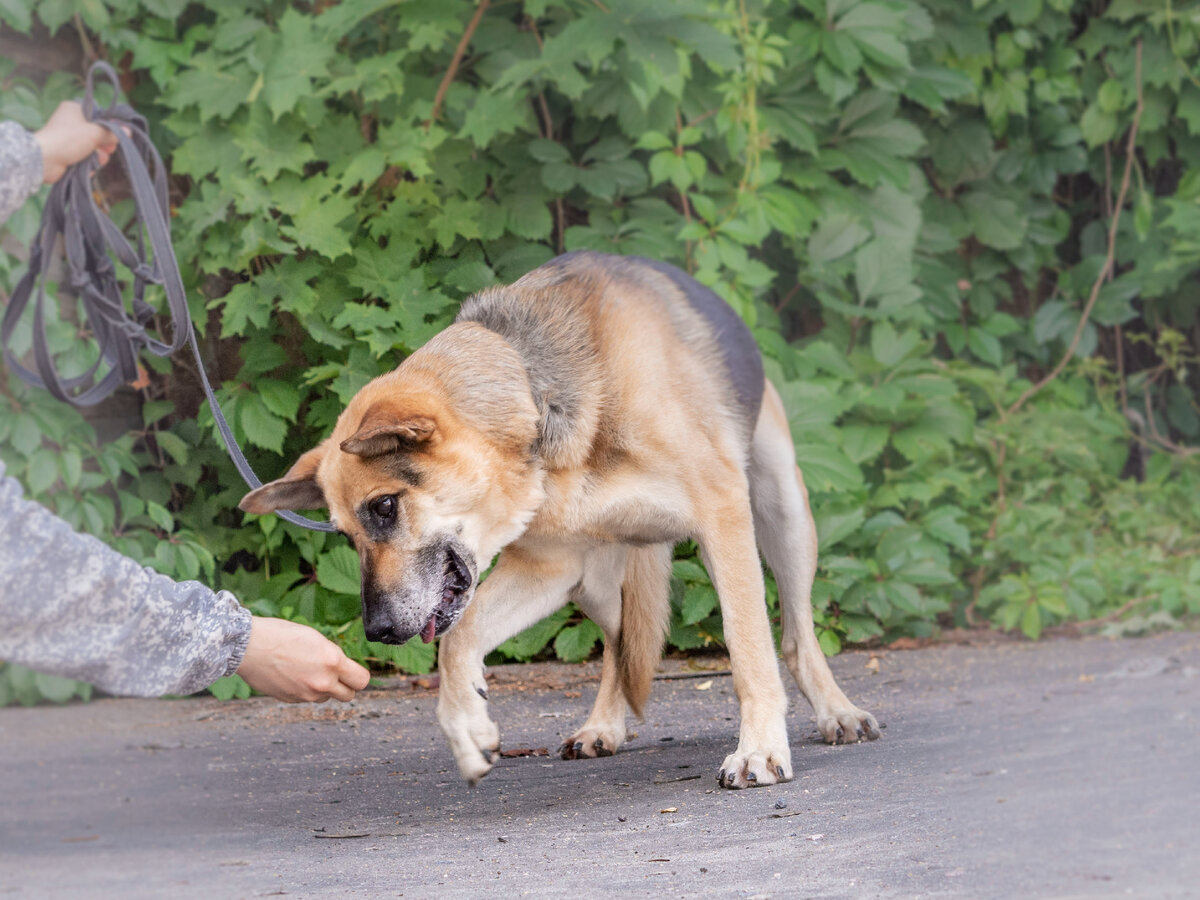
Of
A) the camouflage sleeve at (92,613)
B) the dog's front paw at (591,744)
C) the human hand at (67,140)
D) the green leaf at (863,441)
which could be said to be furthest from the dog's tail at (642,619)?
the human hand at (67,140)

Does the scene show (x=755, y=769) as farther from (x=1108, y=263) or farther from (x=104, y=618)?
(x=1108, y=263)

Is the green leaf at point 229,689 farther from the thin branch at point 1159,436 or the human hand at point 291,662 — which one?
the thin branch at point 1159,436

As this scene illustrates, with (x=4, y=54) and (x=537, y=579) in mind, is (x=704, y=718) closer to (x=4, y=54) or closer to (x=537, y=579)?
(x=537, y=579)

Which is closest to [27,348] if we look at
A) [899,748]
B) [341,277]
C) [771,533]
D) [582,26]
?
[341,277]

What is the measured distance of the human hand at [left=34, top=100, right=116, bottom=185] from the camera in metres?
3.61

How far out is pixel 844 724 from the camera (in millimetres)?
3566

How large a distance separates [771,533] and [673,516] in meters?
0.78

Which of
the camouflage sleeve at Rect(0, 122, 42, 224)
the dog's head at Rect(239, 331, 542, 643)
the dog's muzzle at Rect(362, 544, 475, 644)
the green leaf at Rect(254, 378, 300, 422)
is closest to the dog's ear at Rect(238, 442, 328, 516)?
the dog's head at Rect(239, 331, 542, 643)

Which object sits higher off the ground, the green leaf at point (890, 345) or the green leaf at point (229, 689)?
the green leaf at point (890, 345)

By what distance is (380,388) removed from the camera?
3162mm

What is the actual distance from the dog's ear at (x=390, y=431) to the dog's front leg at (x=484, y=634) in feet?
1.83

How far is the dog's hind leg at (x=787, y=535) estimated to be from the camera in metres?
3.72

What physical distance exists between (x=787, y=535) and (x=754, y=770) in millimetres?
1045

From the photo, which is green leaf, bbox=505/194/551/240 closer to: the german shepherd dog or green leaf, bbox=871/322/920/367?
the german shepherd dog
